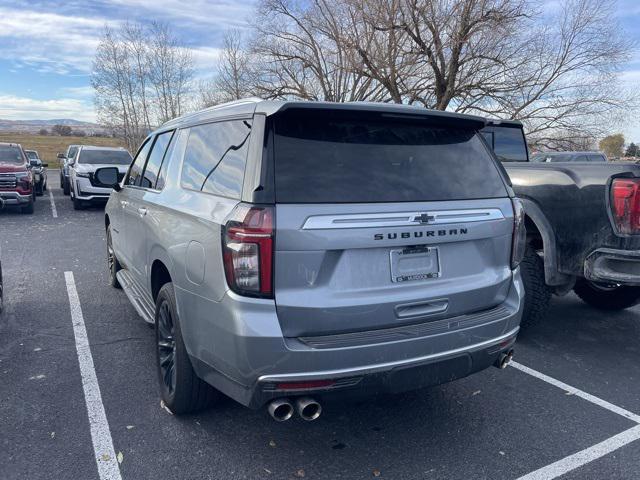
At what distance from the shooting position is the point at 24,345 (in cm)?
441

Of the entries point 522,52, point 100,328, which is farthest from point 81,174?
point 522,52

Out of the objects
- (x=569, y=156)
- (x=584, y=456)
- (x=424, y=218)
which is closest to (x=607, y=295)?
(x=584, y=456)

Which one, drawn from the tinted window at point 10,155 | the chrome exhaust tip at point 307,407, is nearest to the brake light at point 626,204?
the chrome exhaust tip at point 307,407

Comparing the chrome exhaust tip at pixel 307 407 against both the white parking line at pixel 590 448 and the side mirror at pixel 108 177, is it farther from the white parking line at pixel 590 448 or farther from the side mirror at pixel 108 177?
the side mirror at pixel 108 177

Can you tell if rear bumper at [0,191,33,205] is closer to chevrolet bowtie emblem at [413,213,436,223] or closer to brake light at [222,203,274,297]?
brake light at [222,203,274,297]

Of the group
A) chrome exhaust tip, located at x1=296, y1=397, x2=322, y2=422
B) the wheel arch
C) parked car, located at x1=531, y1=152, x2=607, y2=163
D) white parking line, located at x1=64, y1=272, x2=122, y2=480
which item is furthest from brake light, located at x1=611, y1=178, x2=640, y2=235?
parked car, located at x1=531, y1=152, x2=607, y2=163

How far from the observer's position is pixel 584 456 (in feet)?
9.85

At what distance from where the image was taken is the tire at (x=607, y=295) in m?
5.45

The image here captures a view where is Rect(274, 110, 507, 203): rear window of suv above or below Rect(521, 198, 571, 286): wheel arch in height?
above

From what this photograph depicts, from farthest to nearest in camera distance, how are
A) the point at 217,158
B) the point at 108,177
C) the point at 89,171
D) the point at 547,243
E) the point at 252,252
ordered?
the point at 89,171 < the point at 108,177 < the point at 547,243 < the point at 217,158 < the point at 252,252

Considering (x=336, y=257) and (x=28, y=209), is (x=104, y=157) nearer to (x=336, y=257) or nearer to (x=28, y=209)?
(x=28, y=209)

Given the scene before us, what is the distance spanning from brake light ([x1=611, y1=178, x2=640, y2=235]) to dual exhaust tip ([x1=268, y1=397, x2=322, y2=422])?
9.59 ft

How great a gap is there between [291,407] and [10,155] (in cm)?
1417

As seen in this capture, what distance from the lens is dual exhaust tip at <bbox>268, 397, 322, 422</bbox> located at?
2451mm
